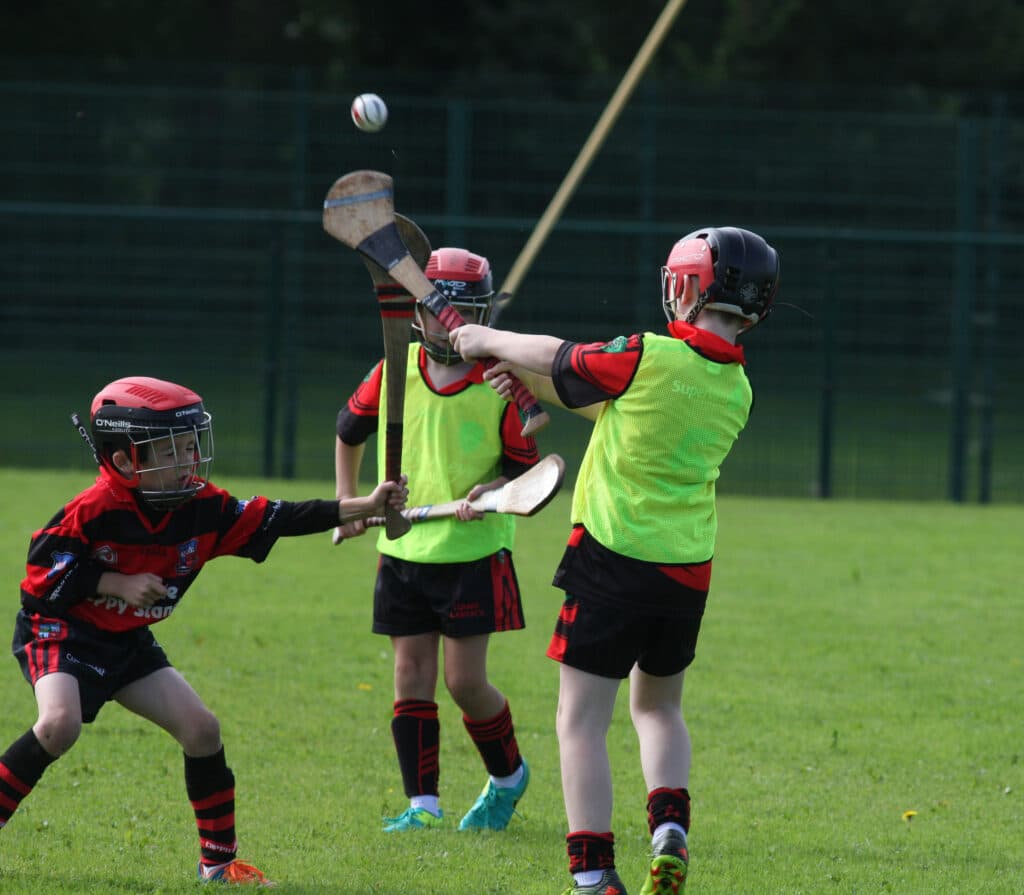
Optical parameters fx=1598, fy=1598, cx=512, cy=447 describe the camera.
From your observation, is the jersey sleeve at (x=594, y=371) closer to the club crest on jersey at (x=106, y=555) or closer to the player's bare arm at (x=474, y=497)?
the player's bare arm at (x=474, y=497)

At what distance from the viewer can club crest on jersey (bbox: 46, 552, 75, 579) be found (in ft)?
14.0

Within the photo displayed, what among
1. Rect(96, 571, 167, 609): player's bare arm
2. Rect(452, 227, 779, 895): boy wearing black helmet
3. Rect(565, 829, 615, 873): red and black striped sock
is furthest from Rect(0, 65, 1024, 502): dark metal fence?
Rect(565, 829, 615, 873): red and black striped sock

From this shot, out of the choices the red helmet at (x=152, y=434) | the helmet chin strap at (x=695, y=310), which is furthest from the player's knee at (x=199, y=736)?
the helmet chin strap at (x=695, y=310)

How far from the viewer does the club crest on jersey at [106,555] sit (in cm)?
433

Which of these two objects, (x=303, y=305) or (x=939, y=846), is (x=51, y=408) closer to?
(x=303, y=305)

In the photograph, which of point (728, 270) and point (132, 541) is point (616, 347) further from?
point (132, 541)

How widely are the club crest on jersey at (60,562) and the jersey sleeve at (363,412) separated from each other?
3.84 ft

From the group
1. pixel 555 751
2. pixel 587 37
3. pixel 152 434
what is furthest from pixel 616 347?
pixel 587 37

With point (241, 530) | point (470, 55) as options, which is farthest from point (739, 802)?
point (470, 55)

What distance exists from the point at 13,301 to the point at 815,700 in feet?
37.8

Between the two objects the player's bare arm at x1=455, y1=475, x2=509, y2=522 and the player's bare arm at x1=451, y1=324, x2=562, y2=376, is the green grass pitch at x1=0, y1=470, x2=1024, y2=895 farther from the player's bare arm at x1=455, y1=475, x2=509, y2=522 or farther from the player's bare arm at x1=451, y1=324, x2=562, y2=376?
the player's bare arm at x1=451, y1=324, x2=562, y2=376

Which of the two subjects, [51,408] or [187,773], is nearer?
[187,773]

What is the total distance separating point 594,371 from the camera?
401cm

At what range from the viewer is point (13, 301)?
52.8 feet
